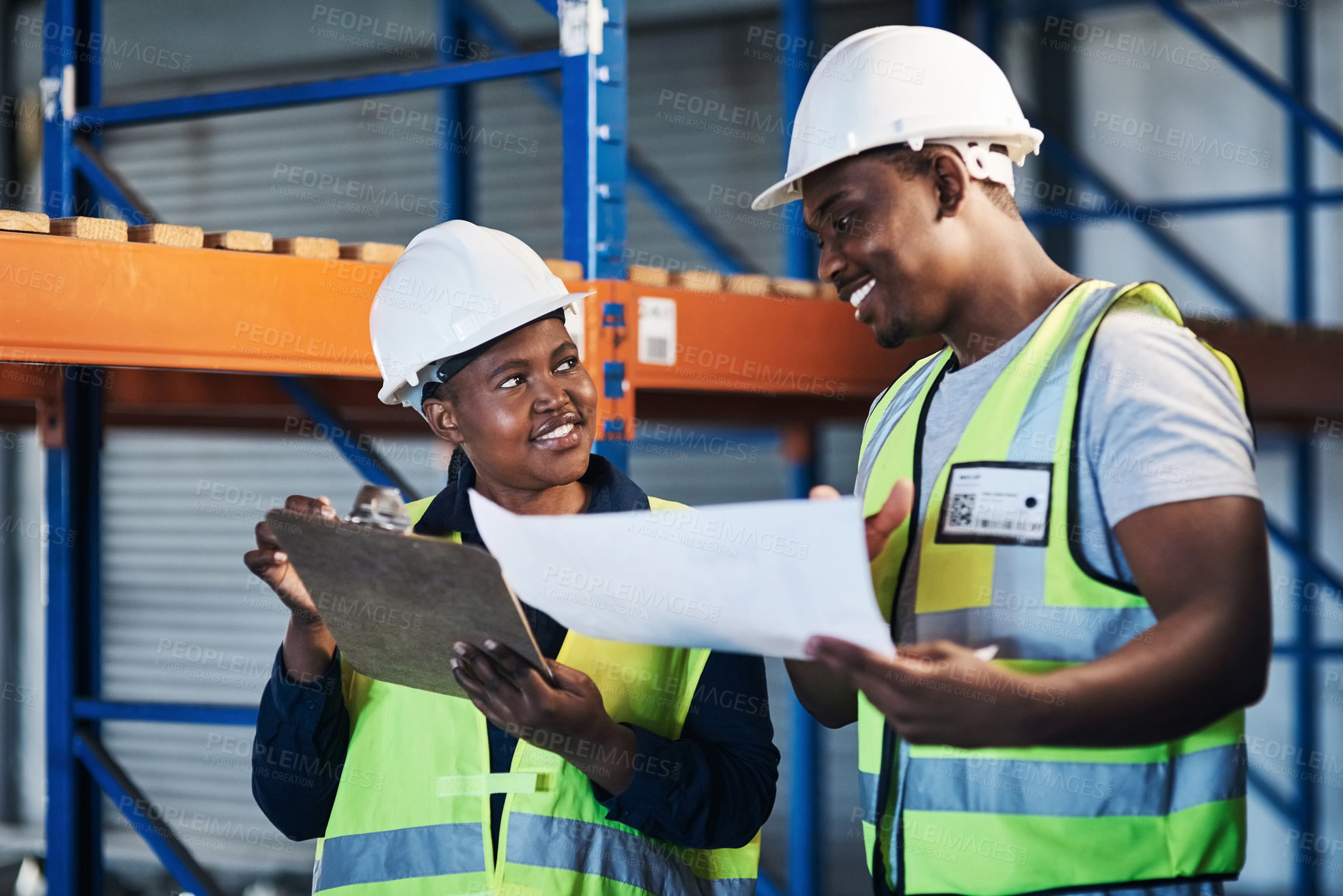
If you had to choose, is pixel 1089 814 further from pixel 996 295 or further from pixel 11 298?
pixel 11 298

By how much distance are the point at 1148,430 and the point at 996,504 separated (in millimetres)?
246

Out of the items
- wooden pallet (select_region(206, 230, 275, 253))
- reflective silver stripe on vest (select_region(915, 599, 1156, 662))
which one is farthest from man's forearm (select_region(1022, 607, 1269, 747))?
wooden pallet (select_region(206, 230, 275, 253))

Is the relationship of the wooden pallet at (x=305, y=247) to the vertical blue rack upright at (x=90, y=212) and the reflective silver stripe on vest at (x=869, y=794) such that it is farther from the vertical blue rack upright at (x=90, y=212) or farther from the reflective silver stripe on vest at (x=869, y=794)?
the reflective silver stripe on vest at (x=869, y=794)

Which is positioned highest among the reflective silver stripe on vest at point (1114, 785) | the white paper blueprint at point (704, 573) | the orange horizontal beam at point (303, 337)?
the orange horizontal beam at point (303, 337)

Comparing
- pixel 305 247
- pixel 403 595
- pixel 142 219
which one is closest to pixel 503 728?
pixel 403 595

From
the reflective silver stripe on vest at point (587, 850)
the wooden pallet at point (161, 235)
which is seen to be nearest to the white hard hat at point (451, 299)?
the wooden pallet at point (161, 235)

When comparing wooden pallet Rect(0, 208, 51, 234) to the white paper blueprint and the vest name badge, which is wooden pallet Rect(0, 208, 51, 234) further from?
the vest name badge

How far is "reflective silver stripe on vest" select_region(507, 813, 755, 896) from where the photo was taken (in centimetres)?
217

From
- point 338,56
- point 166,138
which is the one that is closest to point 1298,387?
point 338,56

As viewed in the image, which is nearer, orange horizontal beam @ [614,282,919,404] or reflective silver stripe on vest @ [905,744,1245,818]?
reflective silver stripe on vest @ [905,744,1245,818]

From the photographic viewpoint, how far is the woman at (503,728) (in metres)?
2.16

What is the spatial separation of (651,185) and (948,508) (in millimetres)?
3902

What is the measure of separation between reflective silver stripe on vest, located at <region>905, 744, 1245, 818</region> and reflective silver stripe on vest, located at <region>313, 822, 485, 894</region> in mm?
890

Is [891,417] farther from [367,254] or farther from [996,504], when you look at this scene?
[367,254]
